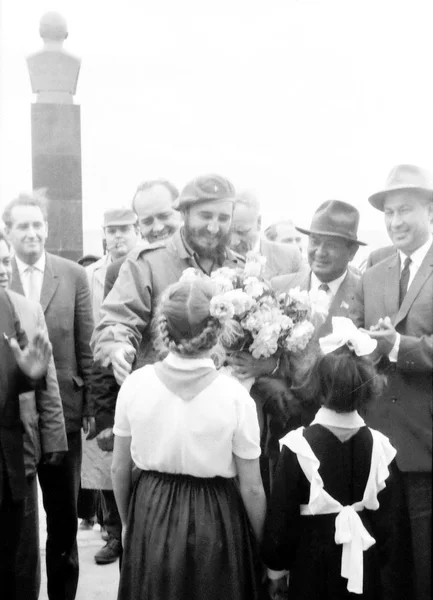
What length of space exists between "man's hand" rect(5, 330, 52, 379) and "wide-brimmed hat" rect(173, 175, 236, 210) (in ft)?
2.95

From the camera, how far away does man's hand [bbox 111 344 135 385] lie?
2.91m

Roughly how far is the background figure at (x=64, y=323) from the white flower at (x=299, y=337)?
1398 millimetres

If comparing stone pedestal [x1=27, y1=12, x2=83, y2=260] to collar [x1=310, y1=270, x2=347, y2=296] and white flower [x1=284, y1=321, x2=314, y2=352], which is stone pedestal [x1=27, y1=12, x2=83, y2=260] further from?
white flower [x1=284, y1=321, x2=314, y2=352]

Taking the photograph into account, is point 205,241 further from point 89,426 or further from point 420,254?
point 89,426

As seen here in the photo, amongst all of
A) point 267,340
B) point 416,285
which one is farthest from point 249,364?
point 416,285

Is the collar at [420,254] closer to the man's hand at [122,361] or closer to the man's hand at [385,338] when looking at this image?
the man's hand at [385,338]

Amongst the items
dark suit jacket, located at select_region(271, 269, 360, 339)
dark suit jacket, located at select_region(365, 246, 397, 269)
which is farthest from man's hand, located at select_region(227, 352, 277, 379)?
dark suit jacket, located at select_region(365, 246, 397, 269)

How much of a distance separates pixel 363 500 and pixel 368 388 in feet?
1.26

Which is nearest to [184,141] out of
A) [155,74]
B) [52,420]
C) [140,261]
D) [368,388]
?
[155,74]

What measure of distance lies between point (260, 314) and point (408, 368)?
588 millimetres

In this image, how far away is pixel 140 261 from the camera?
3.37 m

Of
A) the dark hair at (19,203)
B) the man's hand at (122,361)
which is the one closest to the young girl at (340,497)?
the man's hand at (122,361)

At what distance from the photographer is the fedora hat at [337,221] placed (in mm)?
3365

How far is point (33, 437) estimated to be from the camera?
122 inches
